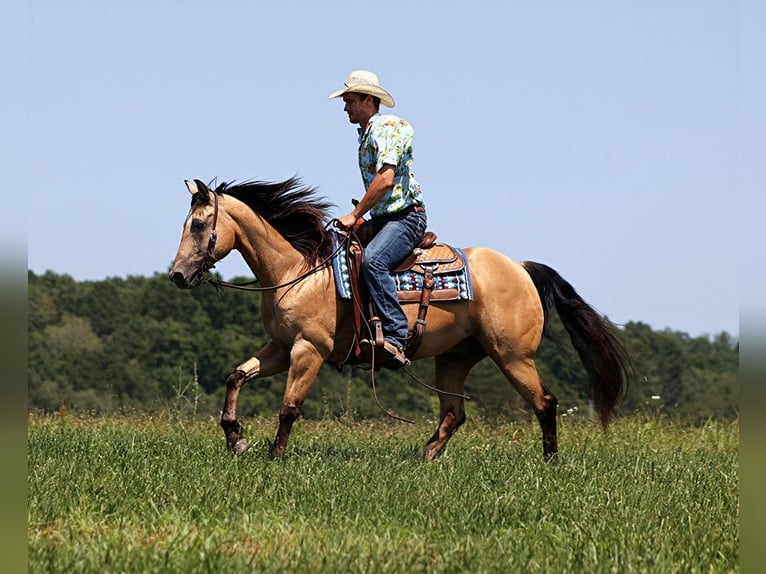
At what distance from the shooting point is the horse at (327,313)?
9367 mm

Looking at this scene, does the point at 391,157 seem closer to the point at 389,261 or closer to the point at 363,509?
the point at 389,261

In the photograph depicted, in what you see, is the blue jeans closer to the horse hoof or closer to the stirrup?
the stirrup

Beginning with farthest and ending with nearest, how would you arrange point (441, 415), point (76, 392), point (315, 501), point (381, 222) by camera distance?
point (76, 392) → point (441, 415) → point (381, 222) → point (315, 501)

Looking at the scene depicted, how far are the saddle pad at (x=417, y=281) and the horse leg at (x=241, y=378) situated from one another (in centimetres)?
77

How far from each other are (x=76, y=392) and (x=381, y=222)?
49.6 metres

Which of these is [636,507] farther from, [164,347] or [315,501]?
[164,347]

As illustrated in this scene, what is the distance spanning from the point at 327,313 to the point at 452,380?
1660 mm

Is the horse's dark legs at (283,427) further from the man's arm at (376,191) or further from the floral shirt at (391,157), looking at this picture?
the floral shirt at (391,157)

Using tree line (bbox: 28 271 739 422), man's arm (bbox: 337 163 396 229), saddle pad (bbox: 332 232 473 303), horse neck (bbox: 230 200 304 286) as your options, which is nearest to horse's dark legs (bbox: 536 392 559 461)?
saddle pad (bbox: 332 232 473 303)

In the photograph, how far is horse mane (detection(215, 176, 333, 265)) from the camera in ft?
32.4

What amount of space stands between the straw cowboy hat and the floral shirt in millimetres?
Result: 188

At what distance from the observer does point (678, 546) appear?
6.11m
